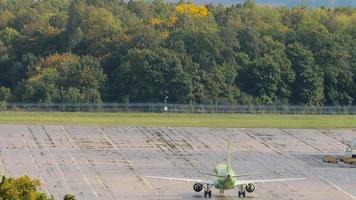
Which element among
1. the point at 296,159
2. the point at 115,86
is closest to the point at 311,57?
the point at 115,86

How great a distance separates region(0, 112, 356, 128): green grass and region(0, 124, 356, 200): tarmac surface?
18.5 feet

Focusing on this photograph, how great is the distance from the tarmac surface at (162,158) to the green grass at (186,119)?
18.5 ft

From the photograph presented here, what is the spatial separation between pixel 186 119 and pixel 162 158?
130 ft

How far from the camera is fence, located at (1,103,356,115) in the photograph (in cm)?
17062

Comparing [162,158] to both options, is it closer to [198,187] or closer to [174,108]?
[198,187]

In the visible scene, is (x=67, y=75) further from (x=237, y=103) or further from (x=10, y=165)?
(x=10, y=165)

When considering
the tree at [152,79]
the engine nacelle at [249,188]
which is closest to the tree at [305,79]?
the tree at [152,79]

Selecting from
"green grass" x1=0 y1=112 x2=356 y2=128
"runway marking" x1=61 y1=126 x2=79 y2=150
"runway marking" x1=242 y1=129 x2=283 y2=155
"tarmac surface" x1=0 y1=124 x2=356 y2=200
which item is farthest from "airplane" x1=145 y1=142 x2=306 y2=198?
"green grass" x1=0 y1=112 x2=356 y2=128

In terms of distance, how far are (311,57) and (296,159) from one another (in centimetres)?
6956

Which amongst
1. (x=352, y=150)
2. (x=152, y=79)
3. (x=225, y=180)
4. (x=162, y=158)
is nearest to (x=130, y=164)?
(x=162, y=158)

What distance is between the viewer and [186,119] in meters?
157

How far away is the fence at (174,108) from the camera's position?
560 feet

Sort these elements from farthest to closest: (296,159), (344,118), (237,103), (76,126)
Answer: (237,103), (344,118), (76,126), (296,159)

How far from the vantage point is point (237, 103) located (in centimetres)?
17912
